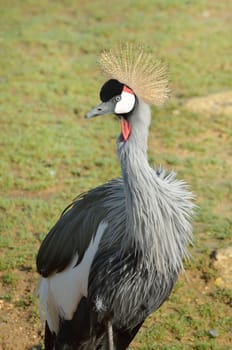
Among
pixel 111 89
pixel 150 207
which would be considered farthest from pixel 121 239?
pixel 111 89

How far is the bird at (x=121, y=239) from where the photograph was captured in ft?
8.33

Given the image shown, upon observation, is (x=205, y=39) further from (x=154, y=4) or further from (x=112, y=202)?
(x=112, y=202)

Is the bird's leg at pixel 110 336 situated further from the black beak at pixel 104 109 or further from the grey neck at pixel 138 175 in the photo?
the black beak at pixel 104 109

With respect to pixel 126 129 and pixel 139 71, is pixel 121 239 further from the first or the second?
pixel 139 71

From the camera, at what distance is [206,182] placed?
454 centimetres

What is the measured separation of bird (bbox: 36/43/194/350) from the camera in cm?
254

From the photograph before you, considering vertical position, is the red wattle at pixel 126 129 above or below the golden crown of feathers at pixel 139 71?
below

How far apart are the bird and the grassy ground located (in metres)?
0.45

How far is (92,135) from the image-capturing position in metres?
5.18

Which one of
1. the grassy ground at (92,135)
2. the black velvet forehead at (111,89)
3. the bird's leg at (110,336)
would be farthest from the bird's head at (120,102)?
the grassy ground at (92,135)

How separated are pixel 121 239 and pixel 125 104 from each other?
493 mm

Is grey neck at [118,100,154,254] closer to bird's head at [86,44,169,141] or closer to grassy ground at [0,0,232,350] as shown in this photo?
bird's head at [86,44,169,141]

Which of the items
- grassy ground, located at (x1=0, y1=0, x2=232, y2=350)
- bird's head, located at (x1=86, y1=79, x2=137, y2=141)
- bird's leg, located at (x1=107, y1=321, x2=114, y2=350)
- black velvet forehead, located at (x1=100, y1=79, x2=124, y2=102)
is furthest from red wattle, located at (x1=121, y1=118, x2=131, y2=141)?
grassy ground, located at (x1=0, y1=0, x2=232, y2=350)

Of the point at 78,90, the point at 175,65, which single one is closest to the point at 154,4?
the point at 175,65
